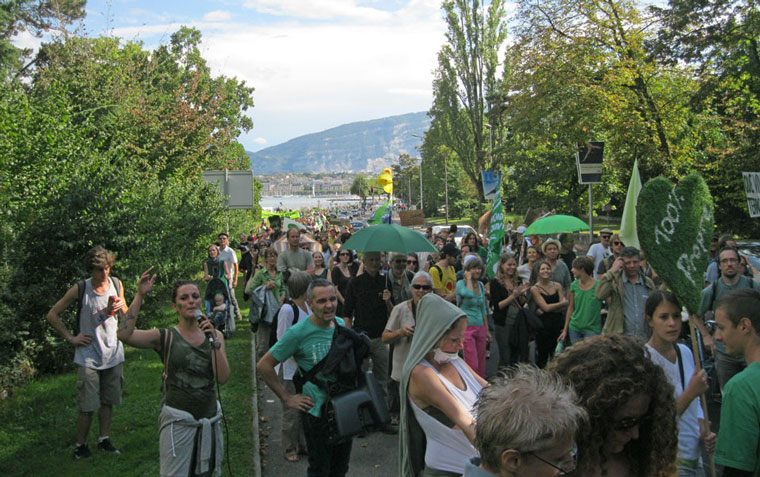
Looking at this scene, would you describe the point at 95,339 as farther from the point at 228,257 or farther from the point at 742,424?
the point at 228,257

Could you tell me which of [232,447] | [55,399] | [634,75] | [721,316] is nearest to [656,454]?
[721,316]

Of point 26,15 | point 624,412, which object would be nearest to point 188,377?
point 624,412

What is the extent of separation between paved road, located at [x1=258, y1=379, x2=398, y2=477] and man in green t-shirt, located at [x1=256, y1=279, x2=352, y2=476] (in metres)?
1.72

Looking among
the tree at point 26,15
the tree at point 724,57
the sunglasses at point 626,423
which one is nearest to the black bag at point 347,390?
the sunglasses at point 626,423

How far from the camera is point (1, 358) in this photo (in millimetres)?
8180

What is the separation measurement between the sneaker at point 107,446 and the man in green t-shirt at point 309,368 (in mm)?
2696

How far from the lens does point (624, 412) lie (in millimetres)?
2562

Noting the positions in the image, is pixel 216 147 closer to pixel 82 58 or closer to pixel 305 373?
pixel 82 58

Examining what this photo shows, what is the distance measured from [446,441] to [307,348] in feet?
5.07

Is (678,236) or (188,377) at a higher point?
(678,236)

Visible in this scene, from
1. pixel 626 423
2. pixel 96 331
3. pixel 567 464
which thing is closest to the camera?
pixel 567 464

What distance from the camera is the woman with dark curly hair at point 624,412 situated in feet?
8.36

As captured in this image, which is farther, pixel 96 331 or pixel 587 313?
pixel 587 313

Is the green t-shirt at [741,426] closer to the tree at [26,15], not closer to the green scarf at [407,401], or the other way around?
the green scarf at [407,401]
